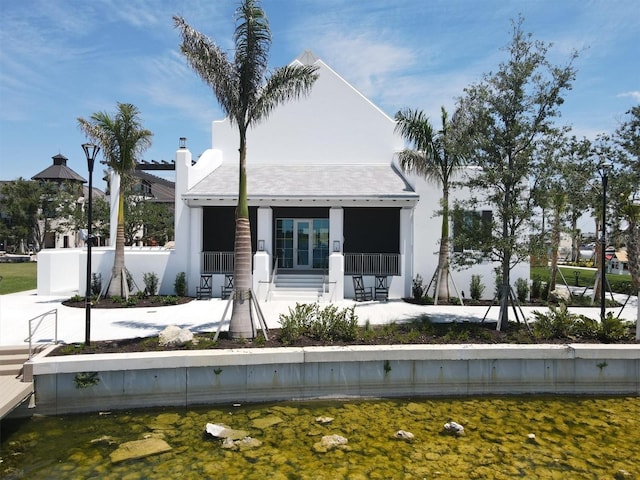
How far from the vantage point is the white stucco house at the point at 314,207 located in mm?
17047

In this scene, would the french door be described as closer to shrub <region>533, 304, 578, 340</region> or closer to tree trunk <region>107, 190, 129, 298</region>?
tree trunk <region>107, 190, 129, 298</region>

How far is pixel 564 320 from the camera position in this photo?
996 cm

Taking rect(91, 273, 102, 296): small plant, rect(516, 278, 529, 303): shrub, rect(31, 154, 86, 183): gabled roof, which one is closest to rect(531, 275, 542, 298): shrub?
rect(516, 278, 529, 303): shrub

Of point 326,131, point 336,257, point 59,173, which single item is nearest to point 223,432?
point 336,257

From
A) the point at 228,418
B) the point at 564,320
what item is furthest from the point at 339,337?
the point at 564,320

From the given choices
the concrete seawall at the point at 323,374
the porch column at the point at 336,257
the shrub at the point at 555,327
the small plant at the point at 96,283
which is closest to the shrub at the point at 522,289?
the shrub at the point at 555,327

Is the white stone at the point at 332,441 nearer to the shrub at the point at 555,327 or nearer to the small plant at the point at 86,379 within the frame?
the small plant at the point at 86,379

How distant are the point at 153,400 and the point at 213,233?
12.9 meters

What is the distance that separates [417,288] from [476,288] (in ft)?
7.93

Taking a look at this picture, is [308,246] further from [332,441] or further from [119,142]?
[332,441]

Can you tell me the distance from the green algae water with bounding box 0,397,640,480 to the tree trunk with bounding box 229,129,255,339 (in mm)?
2157

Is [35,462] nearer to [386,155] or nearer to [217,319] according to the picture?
[217,319]

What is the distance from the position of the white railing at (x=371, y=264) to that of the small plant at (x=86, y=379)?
11.4 meters

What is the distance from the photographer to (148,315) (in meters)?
13.0
